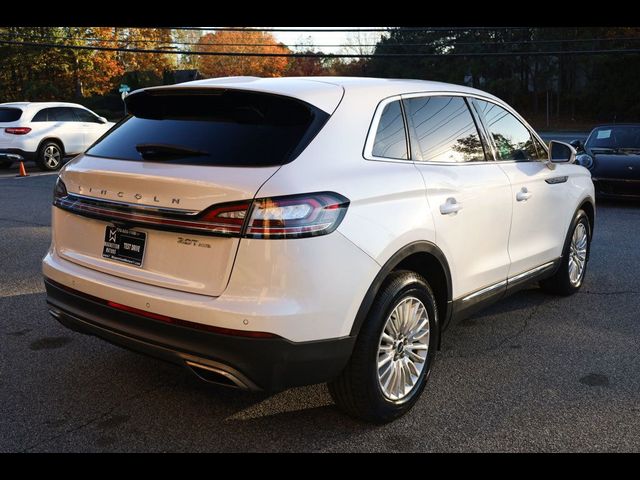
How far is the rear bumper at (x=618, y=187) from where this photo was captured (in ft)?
34.9

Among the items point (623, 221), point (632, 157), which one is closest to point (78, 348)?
point (623, 221)

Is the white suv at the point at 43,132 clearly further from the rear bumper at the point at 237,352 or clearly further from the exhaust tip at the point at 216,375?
the exhaust tip at the point at 216,375

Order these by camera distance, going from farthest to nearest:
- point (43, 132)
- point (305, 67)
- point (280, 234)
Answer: point (305, 67) → point (43, 132) → point (280, 234)

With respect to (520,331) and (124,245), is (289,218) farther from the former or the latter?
(520,331)

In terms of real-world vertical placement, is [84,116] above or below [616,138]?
above

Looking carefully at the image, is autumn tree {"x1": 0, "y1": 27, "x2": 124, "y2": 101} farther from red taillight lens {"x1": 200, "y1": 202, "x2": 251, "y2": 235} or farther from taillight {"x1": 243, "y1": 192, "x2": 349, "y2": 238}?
taillight {"x1": 243, "y1": 192, "x2": 349, "y2": 238}

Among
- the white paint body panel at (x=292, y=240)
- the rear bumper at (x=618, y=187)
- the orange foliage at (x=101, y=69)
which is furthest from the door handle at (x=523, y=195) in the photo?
the orange foliage at (x=101, y=69)

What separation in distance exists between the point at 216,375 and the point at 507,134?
297 cm

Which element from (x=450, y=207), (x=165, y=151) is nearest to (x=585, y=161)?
(x=450, y=207)

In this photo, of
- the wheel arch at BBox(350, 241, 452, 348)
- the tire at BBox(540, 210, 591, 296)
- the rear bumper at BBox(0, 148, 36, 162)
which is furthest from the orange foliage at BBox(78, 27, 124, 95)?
the wheel arch at BBox(350, 241, 452, 348)

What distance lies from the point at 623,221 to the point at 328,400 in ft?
24.7

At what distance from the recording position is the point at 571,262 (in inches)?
229

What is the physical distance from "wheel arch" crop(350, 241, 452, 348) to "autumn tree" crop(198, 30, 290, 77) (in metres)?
55.1

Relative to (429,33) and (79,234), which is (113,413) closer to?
(79,234)
